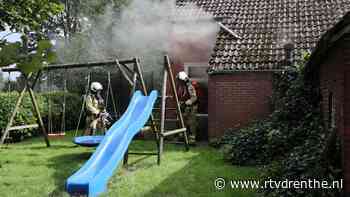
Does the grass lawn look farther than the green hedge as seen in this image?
No

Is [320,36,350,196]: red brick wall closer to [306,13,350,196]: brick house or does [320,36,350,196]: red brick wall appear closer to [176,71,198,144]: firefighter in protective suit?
[306,13,350,196]: brick house

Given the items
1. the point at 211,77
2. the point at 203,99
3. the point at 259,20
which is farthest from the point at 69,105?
the point at 259,20

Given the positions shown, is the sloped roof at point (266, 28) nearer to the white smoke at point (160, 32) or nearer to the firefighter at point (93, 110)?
the white smoke at point (160, 32)

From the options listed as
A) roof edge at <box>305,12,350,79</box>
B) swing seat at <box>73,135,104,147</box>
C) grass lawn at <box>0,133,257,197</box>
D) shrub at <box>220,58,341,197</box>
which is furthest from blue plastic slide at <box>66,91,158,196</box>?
roof edge at <box>305,12,350,79</box>

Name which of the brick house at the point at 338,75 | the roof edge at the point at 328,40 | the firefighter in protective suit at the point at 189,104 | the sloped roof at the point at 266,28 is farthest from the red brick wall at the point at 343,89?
the firefighter in protective suit at the point at 189,104

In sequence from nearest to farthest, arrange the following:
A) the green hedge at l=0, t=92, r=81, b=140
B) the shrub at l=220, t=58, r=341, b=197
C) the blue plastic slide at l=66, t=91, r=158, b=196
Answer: the blue plastic slide at l=66, t=91, r=158, b=196 → the shrub at l=220, t=58, r=341, b=197 → the green hedge at l=0, t=92, r=81, b=140

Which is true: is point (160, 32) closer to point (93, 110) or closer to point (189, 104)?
point (189, 104)

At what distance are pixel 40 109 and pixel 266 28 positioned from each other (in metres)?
8.78

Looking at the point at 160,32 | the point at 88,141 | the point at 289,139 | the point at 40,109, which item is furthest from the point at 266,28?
the point at 40,109

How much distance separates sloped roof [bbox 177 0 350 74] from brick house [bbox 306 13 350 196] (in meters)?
4.00

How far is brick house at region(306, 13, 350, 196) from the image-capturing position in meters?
4.74

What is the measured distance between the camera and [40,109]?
14688 mm

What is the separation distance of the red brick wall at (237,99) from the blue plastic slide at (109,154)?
3432mm

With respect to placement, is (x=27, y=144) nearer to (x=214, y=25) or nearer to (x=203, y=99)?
(x=203, y=99)
